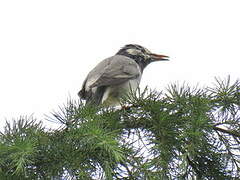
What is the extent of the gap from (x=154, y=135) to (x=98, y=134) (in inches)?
18.2

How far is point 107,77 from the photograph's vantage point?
606 cm

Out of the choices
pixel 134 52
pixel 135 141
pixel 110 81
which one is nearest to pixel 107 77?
pixel 110 81

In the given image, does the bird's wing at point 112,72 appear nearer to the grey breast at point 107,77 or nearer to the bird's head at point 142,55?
the grey breast at point 107,77

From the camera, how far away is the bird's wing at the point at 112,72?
19.7 feet

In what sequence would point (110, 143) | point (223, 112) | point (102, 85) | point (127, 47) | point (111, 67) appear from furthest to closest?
point (127, 47) → point (111, 67) → point (102, 85) → point (223, 112) → point (110, 143)

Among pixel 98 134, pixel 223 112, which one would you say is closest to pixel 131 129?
pixel 98 134

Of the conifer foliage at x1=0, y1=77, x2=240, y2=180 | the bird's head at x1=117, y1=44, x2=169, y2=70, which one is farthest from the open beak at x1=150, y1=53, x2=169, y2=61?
the conifer foliage at x1=0, y1=77, x2=240, y2=180

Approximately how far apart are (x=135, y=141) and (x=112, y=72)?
286 centimetres

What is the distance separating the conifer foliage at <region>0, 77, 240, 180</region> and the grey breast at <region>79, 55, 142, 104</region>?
83.0 inches

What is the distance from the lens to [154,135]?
3471mm

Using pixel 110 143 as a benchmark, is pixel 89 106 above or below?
above

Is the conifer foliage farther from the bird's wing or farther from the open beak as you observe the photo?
the open beak

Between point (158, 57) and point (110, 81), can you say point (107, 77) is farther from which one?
point (158, 57)

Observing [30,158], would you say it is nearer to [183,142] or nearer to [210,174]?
[183,142]
